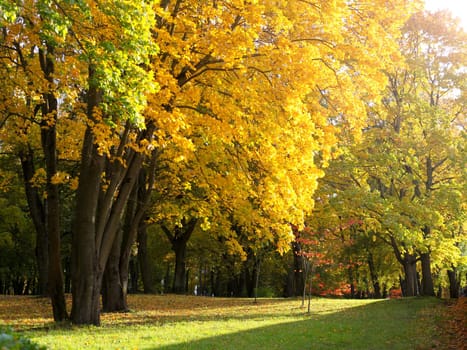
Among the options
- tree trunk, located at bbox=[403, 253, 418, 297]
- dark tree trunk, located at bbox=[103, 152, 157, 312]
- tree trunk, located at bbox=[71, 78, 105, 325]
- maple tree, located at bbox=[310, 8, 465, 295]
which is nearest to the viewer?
tree trunk, located at bbox=[71, 78, 105, 325]

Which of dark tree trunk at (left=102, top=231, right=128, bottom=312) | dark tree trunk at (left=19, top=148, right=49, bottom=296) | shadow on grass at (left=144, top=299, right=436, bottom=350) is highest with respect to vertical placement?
dark tree trunk at (left=19, top=148, right=49, bottom=296)

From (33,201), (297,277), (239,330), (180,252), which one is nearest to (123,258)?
(33,201)

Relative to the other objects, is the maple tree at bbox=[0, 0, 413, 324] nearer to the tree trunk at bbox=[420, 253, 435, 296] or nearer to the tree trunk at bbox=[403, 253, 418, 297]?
the tree trunk at bbox=[420, 253, 435, 296]

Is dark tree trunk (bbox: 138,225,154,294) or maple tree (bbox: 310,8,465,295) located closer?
maple tree (bbox: 310,8,465,295)

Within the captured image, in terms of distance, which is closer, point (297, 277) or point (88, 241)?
point (88, 241)

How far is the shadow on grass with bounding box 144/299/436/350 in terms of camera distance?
445 inches

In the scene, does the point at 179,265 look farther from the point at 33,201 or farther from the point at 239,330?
the point at 239,330

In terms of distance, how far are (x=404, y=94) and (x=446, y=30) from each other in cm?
362

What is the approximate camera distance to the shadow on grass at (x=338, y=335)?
1130 cm

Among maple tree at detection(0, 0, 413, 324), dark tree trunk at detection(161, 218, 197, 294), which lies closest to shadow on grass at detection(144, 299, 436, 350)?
maple tree at detection(0, 0, 413, 324)

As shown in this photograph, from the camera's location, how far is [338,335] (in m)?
13.0

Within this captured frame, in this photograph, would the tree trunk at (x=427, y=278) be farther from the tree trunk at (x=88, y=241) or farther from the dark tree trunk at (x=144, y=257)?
the tree trunk at (x=88, y=241)

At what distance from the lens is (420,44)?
24.5m

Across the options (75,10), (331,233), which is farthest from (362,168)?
(75,10)
